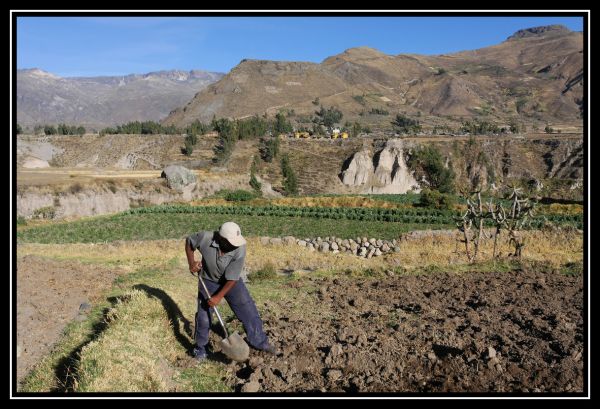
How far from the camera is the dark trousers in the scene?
5824mm

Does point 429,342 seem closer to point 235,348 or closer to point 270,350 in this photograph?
point 270,350

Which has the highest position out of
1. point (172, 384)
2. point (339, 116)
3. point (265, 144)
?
point (339, 116)

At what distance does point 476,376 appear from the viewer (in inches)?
204

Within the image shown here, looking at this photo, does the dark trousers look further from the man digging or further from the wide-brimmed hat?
the wide-brimmed hat

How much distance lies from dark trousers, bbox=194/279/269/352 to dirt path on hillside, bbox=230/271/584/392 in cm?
27

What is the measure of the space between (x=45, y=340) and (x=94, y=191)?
83.6 ft

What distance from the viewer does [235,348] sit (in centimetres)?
562

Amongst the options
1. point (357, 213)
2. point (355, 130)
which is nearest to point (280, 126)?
point (355, 130)

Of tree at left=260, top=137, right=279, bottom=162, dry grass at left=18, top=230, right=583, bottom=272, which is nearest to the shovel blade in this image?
dry grass at left=18, top=230, right=583, bottom=272

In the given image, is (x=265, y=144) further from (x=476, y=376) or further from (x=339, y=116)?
(x=339, y=116)

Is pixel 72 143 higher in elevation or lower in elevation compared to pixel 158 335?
higher

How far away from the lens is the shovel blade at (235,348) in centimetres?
563

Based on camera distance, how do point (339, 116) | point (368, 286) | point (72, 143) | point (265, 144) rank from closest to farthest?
point (368, 286)
point (265, 144)
point (72, 143)
point (339, 116)
